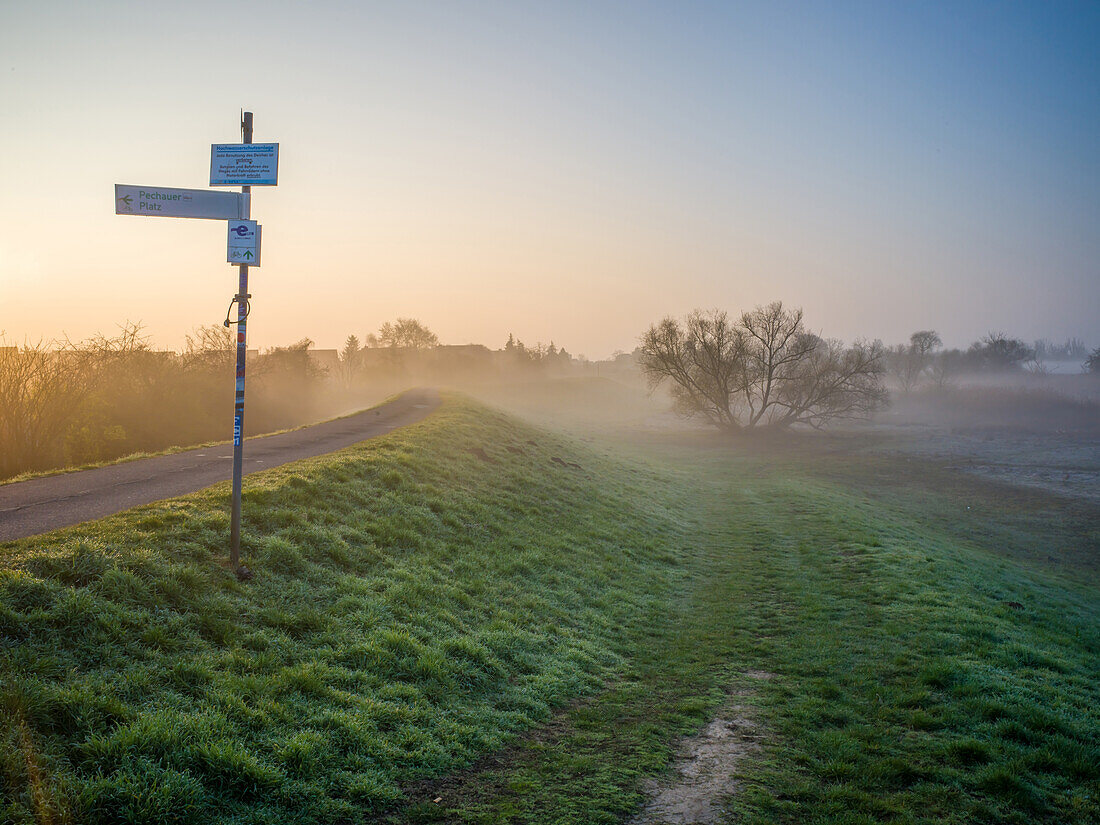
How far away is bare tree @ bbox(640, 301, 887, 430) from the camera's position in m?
60.9

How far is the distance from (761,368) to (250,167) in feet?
199

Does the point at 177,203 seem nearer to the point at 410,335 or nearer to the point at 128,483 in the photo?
the point at 128,483

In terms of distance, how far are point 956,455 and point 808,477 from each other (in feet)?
59.5

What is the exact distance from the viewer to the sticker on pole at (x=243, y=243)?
327 inches

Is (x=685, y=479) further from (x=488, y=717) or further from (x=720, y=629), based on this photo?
(x=488, y=717)

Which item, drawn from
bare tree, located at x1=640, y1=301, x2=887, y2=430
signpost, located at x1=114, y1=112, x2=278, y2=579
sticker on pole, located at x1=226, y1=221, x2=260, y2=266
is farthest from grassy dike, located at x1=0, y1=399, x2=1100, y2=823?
bare tree, located at x1=640, y1=301, x2=887, y2=430

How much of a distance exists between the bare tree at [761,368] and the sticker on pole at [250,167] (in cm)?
5797

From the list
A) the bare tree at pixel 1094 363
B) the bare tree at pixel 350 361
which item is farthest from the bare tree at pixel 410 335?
the bare tree at pixel 1094 363

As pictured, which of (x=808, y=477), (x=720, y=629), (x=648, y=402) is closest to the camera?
(x=720, y=629)

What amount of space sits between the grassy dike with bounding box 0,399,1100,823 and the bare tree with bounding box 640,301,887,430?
47821mm

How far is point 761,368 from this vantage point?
2469 inches

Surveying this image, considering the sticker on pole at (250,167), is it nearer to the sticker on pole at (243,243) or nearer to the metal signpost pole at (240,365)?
the metal signpost pole at (240,365)

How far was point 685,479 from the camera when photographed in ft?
116

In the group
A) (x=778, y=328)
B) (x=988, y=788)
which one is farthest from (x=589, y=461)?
(x=778, y=328)
